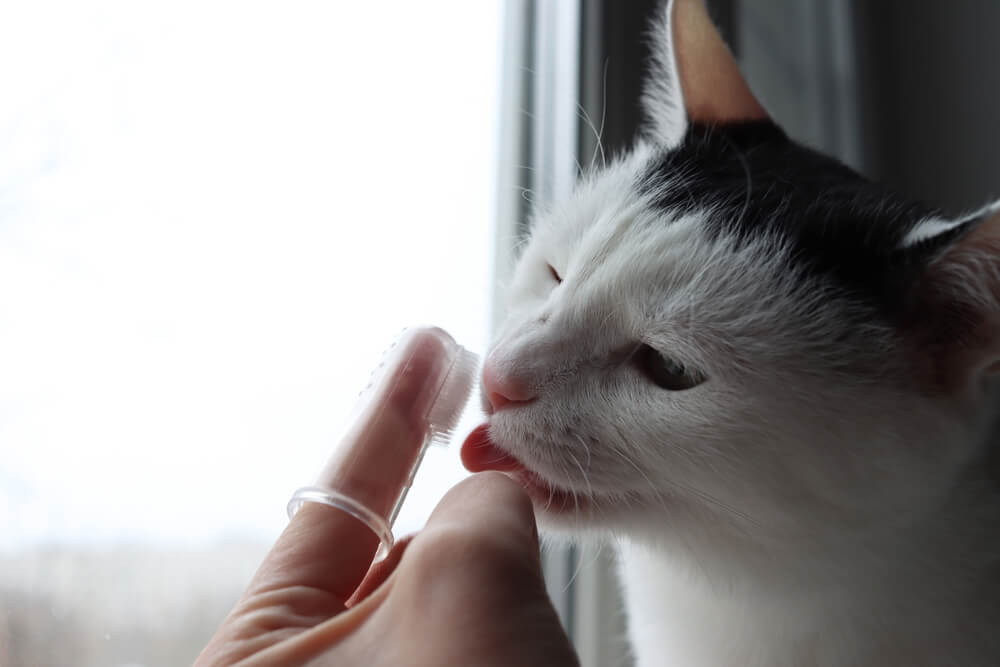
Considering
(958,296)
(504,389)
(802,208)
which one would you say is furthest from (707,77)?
(504,389)

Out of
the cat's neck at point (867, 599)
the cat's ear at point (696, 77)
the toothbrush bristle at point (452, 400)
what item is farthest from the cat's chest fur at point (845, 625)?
the cat's ear at point (696, 77)

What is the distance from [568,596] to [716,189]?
2.31 ft

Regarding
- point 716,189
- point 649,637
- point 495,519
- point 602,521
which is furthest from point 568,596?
point 495,519

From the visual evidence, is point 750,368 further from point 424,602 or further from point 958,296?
point 424,602

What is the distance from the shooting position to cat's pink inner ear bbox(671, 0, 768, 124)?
1041 mm

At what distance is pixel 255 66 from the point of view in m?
0.87

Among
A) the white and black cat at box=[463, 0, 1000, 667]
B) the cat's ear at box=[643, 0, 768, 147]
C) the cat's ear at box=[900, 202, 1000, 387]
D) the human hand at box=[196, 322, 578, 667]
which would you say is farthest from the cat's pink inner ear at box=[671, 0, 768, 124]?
the human hand at box=[196, 322, 578, 667]

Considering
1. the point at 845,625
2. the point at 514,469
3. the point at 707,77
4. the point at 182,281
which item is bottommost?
the point at 845,625

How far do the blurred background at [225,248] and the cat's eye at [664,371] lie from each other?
0.24 meters

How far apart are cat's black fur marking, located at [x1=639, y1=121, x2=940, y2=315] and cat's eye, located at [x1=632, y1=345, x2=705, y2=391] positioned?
165mm

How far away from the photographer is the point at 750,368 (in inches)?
28.4

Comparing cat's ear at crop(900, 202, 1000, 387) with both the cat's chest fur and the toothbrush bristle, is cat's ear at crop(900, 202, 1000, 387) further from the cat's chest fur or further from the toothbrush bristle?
the toothbrush bristle

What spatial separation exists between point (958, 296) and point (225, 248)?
695 mm

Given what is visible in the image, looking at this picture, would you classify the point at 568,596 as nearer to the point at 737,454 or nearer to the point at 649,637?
the point at 649,637
